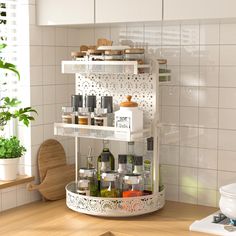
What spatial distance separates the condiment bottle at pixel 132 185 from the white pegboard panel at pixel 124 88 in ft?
0.90

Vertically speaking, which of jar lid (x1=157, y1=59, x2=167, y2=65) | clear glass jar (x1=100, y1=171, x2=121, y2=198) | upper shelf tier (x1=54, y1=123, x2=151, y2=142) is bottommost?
clear glass jar (x1=100, y1=171, x2=121, y2=198)

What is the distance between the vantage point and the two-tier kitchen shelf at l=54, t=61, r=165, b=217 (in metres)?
2.66

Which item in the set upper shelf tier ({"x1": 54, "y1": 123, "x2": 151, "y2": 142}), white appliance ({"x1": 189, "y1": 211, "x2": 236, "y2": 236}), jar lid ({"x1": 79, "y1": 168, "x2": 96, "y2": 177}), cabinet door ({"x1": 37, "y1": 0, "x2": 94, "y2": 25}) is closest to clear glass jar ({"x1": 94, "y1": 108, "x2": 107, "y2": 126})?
upper shelf tier ({"x1": 54, "y1": 123, "x2": 151, "y2": 142})

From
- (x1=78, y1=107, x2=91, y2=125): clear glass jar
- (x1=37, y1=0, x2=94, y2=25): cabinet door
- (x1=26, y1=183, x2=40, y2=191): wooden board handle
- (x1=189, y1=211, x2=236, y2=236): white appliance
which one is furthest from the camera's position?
(x1=26, y1=183, x2=40, y2=191): wooden board handle

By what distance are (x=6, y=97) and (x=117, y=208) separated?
2.61 ft

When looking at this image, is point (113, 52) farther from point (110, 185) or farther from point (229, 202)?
point (229, 202)

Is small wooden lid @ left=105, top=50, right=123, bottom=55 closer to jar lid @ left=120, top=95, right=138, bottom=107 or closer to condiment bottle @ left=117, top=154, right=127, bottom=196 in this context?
jar lid @ left=120, top=95, right=138, bottom=107

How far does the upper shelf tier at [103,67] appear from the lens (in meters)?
2.62

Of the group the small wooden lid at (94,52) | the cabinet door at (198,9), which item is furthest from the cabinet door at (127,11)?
the small wooden lid at (94,52)

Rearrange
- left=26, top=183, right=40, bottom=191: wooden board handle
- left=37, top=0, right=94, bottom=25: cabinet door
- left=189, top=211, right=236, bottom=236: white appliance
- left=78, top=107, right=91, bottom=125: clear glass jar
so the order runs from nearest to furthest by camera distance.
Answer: left=189, top=211, right=236, bottom=236: white appliance < left=78, top=107, right=91, bottom=125: clear glass jar < left=37, top=0, right=94, bottom=25: cabinet door < left=26, top=183, right=40, bottom=191: wooden board handle

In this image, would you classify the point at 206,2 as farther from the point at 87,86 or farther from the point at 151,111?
the point at 87,86

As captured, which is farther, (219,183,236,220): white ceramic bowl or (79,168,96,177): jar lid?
(79,168,96,177): jar lid

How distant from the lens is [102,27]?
3184mm

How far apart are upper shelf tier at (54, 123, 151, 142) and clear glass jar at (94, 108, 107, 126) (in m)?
0.03
